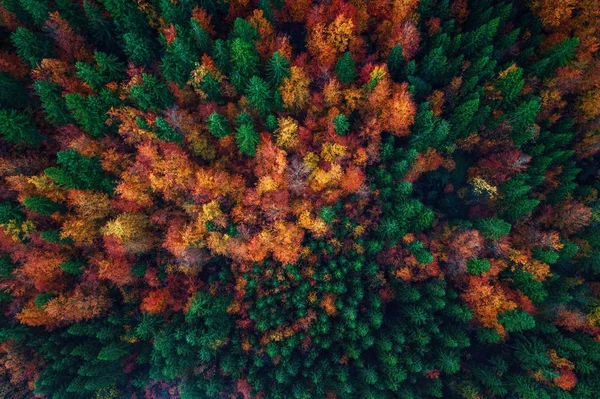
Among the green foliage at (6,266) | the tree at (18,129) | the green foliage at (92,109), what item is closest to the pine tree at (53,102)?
the green foliage at (92,109)

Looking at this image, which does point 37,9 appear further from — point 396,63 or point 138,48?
point 396,63

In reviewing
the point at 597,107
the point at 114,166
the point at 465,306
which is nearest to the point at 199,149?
the point at 114,166

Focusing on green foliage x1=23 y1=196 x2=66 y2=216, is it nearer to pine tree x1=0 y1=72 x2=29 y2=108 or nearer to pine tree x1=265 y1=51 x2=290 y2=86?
pine tree x1=0 y1=72 x2=29 y2=108

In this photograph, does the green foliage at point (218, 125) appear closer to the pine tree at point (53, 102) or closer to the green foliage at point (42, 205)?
the pine tree at point (53, 102)

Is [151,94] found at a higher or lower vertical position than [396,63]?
lower

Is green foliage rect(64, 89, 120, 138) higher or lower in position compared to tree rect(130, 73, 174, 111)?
lower

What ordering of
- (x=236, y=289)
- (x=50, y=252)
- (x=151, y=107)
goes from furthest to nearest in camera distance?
(x=236, y=289)
(x=50, y=252)
(x=151, y=107)

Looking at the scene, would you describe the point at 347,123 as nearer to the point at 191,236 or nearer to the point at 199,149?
the point at 199,149

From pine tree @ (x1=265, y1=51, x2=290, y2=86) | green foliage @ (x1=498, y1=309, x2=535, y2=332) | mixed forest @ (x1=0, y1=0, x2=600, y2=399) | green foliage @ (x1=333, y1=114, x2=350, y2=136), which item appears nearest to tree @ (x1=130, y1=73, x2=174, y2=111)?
mixed forest @ (x1=0, y1=0, x2=600, y2=399)

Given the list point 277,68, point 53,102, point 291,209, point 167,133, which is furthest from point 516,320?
point 53,102
